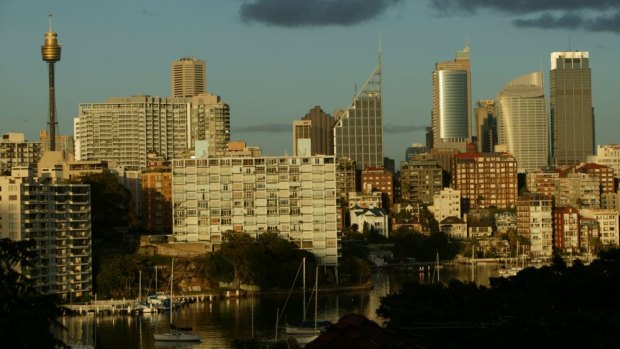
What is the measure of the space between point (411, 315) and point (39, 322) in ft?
60.2

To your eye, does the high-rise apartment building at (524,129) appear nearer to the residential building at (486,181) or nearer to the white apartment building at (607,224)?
the residential building at (486,181)

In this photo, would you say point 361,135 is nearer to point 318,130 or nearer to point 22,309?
point 318,130

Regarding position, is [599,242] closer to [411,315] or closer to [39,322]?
[411,315]

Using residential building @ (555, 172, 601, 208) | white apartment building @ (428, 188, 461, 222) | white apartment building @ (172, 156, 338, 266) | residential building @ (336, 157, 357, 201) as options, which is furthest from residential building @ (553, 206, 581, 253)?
white apartment building @ (172, 156, 338, 266)

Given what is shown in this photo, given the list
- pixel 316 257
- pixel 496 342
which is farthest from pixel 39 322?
pixel 316 257

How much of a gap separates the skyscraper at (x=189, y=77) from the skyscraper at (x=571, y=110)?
158 ft

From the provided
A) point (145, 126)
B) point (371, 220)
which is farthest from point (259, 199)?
point (145, 126)

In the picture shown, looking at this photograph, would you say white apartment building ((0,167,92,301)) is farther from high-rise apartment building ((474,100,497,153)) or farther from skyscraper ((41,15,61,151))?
high-rise apartment building ((474,100,497,153))

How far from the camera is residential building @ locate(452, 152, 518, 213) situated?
124 metres

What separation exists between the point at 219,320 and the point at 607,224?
210 ft

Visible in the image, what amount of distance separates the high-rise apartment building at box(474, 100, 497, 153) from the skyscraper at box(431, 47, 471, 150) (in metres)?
1.62

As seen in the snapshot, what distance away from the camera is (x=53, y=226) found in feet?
199

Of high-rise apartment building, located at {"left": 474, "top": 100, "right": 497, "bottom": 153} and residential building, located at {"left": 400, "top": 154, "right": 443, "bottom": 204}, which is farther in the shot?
high-rise apartment building, located at {"left": 474, "top": 100, "right": 497, "bottom": 153}

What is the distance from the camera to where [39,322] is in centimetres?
1627
